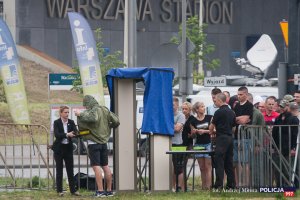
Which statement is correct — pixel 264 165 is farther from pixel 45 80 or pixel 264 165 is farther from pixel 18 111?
pixel 45 80

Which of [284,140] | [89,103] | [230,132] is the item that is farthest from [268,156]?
[89,103]

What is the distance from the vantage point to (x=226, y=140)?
1886 centimetres

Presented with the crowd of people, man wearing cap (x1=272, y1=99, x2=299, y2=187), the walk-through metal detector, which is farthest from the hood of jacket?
man wearing cap (x1=272, y1=99, x2=299, y2=187)

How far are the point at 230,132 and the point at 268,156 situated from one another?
75 centimetres

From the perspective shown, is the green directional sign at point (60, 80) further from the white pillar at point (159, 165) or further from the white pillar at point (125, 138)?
the white pillar at point (159, 165)

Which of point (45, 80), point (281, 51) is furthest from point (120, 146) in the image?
point (281, 51)

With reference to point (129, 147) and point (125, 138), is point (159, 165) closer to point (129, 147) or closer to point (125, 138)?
point (129, 147)

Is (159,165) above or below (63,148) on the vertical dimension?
below

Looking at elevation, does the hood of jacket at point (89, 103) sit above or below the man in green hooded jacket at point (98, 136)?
above

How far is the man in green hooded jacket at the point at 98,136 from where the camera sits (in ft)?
60.6

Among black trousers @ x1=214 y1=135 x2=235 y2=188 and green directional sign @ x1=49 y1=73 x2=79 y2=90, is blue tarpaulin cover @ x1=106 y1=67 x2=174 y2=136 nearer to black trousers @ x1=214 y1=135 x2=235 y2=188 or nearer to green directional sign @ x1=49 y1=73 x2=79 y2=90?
black trousers @ x1=214 y1=135 x2=235 y2=188

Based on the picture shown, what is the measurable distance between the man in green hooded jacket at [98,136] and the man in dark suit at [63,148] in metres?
0.42

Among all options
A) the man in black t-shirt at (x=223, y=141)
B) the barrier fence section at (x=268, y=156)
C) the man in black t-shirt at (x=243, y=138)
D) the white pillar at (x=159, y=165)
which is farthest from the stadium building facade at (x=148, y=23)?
the barrier fence section at (x=268, y=156)

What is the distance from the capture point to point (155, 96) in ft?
62.2
